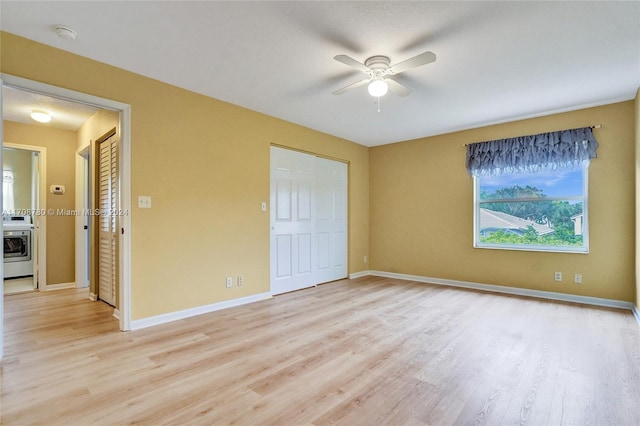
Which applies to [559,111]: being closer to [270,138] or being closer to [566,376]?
[566,376]

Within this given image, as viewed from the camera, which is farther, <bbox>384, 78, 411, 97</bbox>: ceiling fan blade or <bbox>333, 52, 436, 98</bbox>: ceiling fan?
<bbox>384, 78, 411, 97</bbox>: ceiling fan blade

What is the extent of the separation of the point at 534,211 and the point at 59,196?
7.24 metres

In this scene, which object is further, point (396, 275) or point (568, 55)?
point (396, 275)

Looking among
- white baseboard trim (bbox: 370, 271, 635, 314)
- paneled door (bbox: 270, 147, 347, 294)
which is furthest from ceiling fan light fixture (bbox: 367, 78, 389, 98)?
white baseboard trim (bbox: 370, 271, 635, 314)

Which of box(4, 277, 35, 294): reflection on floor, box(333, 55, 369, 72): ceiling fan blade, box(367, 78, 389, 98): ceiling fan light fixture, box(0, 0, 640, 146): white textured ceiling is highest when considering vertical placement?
box(0, 0, 640, 146): white textured ceiling

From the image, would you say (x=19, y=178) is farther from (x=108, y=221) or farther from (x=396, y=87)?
(x=396, y=87)

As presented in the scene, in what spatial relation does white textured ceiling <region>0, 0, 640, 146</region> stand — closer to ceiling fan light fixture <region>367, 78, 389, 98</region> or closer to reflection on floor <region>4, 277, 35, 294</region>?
ceiling fan light fixture <region>367, 78, 389, 98</region>

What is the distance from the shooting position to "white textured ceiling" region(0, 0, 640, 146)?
84.4 inches

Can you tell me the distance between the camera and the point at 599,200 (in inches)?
155

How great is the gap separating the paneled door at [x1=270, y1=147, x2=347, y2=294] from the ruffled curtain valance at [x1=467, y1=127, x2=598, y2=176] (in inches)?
88.7

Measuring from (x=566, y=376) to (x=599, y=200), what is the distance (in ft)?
9.44

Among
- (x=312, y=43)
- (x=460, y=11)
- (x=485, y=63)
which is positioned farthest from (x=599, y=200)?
(x=312, y=43)

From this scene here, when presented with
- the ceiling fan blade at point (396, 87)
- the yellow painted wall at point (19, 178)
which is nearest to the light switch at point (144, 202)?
the ceiling fan blade at point (396, 87)

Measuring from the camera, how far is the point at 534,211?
14.7ft
